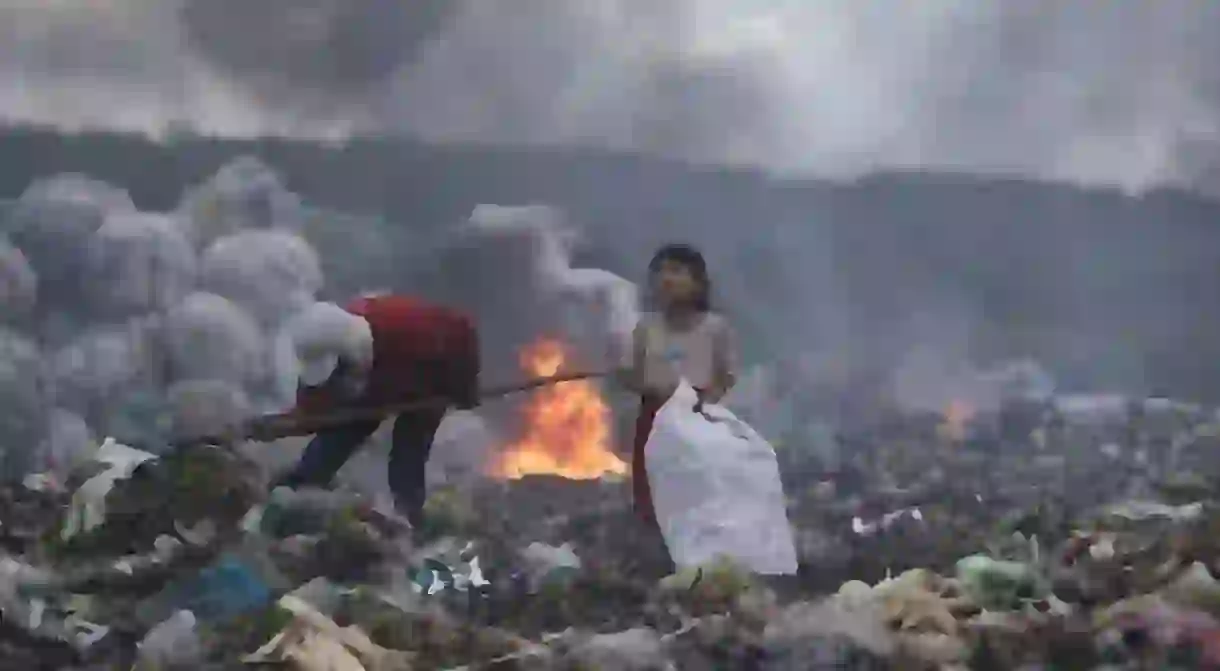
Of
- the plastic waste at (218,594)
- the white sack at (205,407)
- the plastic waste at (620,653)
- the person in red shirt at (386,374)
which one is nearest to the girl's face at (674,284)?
the person in red shirt at (386,374)

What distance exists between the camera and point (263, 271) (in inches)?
137

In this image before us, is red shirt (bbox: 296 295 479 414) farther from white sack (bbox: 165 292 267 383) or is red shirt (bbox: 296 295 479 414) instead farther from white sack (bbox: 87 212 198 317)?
white sack (bbox: 87 212 198 317)

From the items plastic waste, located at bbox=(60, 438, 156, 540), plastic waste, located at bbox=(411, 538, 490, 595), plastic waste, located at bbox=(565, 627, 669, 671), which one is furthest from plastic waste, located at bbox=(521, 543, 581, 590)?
plastic waste, located at bbox=(60, 438, 156, 540)

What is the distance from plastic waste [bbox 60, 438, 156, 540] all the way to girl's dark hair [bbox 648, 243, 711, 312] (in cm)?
130

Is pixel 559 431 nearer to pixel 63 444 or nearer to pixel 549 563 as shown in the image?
pixel 549 563

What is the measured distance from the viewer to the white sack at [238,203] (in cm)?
346

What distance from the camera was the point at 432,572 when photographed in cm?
325

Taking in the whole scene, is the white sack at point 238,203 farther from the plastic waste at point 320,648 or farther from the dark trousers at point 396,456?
the plastic waste at point 320,648

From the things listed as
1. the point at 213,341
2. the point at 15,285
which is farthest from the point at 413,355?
the point at 15,285

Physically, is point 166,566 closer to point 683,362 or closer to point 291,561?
point 291,561

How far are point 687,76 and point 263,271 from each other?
3.91ft

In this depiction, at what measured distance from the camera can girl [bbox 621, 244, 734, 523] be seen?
342 centimetres

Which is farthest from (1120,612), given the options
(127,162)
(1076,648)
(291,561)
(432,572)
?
(127,162)

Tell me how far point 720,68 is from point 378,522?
1.45m
